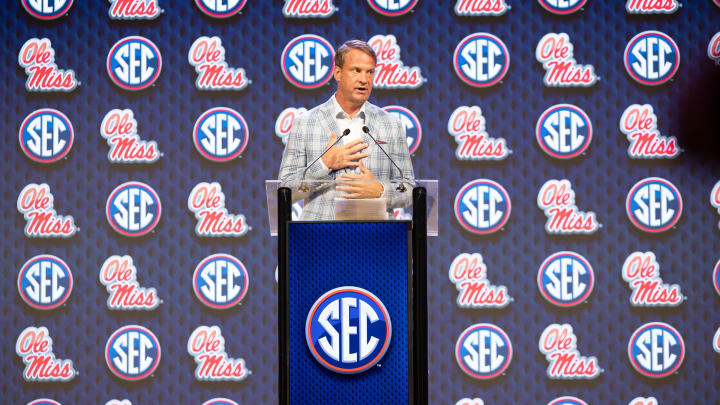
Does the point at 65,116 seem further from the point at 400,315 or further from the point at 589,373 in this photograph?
the point at 589,373

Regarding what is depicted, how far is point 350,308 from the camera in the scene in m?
1.75

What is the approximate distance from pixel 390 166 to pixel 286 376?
1.27 metres

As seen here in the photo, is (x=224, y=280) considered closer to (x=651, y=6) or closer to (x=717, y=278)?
(x=717, y=278)

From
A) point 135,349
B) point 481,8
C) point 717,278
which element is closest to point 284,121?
point 481,8

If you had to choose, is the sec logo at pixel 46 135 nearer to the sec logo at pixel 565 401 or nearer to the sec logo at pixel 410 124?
the sec logo at pixel 410 124

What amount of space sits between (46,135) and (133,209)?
657mm

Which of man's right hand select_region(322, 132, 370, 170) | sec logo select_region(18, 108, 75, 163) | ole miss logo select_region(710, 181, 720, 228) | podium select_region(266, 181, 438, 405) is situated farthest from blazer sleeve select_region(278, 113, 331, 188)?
ole miss logo select_region(710, 181, 720, 228)

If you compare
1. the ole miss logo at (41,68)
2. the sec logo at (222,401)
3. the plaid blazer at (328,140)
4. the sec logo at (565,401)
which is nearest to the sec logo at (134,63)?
the ole miss logo at (41,68)

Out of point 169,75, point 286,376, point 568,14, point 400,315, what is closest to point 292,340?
point 286,376

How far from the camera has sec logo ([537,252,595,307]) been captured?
3.91 meters

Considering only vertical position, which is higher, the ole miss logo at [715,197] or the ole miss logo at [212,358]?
the ole miss logo at [715,197]

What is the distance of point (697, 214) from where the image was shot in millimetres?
3932

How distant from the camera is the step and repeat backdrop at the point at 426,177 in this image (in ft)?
12.8

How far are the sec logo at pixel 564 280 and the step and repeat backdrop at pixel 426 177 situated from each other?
0.5 inches
